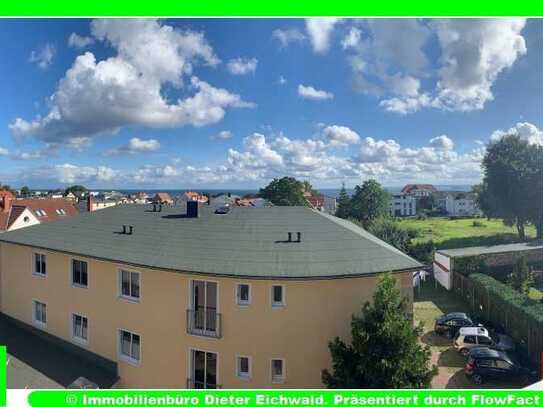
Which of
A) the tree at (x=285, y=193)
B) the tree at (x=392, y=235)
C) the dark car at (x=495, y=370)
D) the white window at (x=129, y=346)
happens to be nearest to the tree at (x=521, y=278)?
the tree at (x=392, y=235)

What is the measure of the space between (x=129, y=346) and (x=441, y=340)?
13285 millimetres

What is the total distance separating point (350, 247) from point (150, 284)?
6.02 meters

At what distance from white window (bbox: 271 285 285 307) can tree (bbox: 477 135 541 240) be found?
3811cm

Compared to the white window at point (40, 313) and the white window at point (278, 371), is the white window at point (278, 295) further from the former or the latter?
the white window at point (40, 313)

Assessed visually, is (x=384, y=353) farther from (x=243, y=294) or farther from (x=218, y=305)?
(x=218, y=305)

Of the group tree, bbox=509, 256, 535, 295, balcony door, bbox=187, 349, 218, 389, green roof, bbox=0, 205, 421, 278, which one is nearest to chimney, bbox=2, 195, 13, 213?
green roof, bbox=0, 205, 421, 278

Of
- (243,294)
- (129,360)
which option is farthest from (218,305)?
(129,360)

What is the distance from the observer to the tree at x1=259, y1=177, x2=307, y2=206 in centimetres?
4821

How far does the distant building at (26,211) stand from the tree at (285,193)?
24.7 m

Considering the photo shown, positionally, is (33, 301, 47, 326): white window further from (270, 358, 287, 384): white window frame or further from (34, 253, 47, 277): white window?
(270, 358, 287, 384): white window frame

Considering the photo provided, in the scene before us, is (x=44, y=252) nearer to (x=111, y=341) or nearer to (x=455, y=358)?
(x=111, y=341)

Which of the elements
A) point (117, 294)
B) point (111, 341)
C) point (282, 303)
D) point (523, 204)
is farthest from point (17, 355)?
point (523, 204)

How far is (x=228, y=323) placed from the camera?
382 inches

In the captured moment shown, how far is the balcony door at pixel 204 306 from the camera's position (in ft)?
32.4
